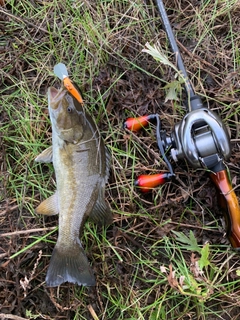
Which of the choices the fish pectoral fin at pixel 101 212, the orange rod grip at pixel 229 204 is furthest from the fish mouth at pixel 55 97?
the orange rod grip at pixel 229 204

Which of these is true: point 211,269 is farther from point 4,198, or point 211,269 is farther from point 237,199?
point 4,198

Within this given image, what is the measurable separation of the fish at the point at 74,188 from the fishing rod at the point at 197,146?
1.14 ft

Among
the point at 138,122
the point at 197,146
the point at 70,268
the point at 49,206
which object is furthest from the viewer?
the point at 138,122

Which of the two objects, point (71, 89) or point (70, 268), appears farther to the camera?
point (71, 89)

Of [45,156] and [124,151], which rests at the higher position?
[45,156]

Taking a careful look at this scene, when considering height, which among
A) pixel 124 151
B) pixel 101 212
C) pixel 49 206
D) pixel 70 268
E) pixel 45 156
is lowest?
pixel 70 268

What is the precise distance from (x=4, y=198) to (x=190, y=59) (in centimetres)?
177

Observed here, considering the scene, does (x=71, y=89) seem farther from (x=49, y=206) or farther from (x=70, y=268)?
(x=70, y=268)

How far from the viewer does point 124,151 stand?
299 cm

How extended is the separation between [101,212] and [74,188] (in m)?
0.26

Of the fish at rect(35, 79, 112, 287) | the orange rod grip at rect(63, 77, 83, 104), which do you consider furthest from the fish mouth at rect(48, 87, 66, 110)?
the orange rod grip at rect(63, 77, 83, 104)

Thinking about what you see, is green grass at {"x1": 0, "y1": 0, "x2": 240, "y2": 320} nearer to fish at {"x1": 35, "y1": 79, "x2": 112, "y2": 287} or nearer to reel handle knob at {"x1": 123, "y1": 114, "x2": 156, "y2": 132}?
reel handle knob at {"x1": 123, "y1": 114, "x2": 156, "y2": 132}

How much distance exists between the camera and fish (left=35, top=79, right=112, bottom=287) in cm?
264

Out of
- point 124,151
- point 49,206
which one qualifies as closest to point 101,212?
point 49,206
